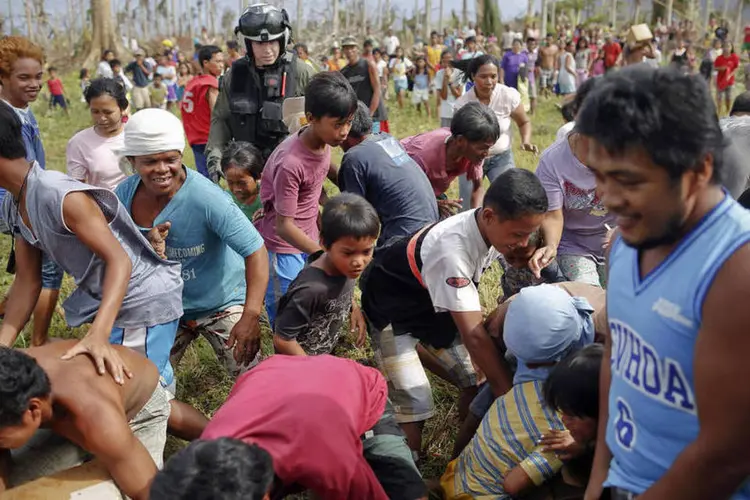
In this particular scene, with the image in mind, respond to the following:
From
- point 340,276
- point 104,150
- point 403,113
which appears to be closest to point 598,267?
point 340,276

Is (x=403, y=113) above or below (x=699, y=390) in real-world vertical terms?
below

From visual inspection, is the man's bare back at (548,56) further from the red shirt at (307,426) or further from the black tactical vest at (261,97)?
the red shirt at (307,426)

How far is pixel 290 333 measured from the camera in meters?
2.86

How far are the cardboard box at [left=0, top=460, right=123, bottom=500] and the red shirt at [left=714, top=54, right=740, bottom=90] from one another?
44.8 feet

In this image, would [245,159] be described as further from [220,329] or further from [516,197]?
[516,197]

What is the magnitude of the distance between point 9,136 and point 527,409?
1.98 m

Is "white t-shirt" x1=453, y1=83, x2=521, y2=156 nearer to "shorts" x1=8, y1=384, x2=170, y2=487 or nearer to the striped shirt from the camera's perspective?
the striped shirt

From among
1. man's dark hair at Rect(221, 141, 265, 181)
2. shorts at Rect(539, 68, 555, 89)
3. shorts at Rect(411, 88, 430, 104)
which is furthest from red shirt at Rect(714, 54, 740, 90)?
man's dark hair at Rect(221, 141, 265, 181)

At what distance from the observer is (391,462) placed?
248cm

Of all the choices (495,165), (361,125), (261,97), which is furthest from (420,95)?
(361,125)

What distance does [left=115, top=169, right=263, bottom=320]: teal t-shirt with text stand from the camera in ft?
9.89

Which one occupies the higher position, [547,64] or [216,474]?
[216,474]

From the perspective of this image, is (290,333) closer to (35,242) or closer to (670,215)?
(35,242)

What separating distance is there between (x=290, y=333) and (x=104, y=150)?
2241 mm
